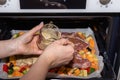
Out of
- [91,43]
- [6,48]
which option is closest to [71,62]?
[91,43]

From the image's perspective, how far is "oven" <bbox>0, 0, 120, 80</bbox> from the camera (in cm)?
105

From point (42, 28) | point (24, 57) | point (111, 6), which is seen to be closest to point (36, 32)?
point (42, 28)

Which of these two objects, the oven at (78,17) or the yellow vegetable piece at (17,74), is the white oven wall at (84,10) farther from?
the yellow vegetable piece at (17,74)

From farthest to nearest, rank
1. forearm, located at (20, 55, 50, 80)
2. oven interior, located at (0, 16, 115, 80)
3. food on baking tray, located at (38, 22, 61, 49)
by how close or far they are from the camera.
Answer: oven interior, located at (0, 16, 115, 80) < food on baking tray, located at (38, 22, 61, 49) < forearm, located at (20, 55, 50, 80)

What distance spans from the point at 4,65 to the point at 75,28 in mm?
448

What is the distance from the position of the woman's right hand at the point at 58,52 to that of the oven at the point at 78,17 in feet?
0.56

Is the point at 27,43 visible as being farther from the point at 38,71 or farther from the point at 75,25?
the point at 75,25

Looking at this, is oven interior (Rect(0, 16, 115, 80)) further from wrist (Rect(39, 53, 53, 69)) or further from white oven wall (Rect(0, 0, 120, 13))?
wrist (Rect(39, 53, 53, 69))

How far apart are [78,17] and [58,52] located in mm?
318

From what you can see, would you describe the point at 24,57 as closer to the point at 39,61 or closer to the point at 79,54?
the point at 79,54

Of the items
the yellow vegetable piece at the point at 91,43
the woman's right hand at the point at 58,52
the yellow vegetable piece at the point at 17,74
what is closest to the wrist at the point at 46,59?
the woman's right hand at the point at 58,52

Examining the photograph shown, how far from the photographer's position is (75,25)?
1.41 metres

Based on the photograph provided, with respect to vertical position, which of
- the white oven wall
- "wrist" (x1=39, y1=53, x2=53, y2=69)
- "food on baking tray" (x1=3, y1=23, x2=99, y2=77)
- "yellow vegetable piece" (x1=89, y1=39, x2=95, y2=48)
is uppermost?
the white oven wall

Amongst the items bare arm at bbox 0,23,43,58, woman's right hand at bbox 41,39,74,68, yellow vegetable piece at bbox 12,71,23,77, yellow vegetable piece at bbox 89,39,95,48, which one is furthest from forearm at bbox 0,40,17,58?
yellow vegetable piece at bbox 89,39,95,48
